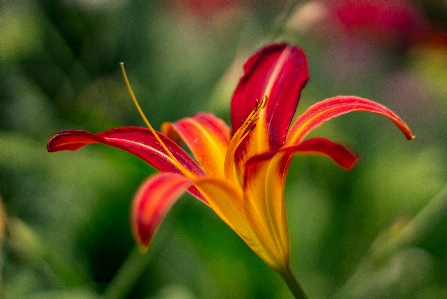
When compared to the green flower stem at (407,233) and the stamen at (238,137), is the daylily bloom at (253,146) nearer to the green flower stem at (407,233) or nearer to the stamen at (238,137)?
the stamen at (238,137)

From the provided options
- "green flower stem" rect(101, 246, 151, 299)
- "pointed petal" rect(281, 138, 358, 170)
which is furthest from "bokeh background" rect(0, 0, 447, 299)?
"pointed petal" rect(281, 138, 358, 170)

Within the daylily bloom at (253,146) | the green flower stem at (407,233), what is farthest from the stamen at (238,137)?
the green flower stem at (407,233)

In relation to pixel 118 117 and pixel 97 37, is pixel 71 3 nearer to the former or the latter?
pixel 97 37

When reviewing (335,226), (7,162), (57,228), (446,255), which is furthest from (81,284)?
(446,255)

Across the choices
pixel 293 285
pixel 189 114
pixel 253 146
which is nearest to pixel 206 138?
pixel 253 146

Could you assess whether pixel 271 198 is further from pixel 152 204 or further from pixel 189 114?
pixel 189 114

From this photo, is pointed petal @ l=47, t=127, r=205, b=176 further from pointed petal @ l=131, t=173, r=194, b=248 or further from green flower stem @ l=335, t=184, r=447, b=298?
green flower stem @ l=335, t=184, r=447, b=298

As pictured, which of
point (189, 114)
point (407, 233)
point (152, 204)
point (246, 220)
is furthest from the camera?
point (189, 114)

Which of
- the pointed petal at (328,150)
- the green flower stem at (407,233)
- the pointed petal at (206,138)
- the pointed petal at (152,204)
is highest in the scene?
the pointed petal at (152,204)
